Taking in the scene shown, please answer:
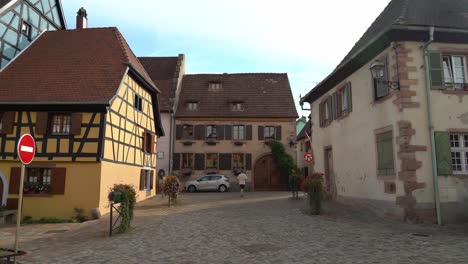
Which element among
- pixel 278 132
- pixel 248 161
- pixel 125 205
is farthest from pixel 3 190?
pixel 278 132

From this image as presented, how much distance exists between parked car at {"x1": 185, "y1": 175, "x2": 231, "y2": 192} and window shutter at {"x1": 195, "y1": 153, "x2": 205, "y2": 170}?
1770 millimetres

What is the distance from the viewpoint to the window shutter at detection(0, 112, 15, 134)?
1441cm

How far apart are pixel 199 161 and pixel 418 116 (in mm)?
19759

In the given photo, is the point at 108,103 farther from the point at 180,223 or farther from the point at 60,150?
the point at 180,223

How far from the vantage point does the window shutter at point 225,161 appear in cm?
2894

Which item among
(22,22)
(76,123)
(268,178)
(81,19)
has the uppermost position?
(81,19)

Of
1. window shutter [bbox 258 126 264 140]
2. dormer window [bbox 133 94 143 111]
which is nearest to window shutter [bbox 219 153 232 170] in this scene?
window shutter [bbox 258 126 264 140]

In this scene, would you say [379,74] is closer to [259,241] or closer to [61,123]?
[259,241]

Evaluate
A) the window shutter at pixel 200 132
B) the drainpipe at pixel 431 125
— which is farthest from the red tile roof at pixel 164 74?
the drainpipe at pixel 431 125

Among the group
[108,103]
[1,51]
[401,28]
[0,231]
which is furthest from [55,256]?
[1,51]

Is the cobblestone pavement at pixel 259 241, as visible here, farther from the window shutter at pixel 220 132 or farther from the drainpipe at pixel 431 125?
the window shutter at pixel 220 132

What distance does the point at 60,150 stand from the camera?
14250 millimetres

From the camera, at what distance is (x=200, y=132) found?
29391 millimetres

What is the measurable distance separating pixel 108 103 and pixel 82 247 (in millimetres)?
6801
